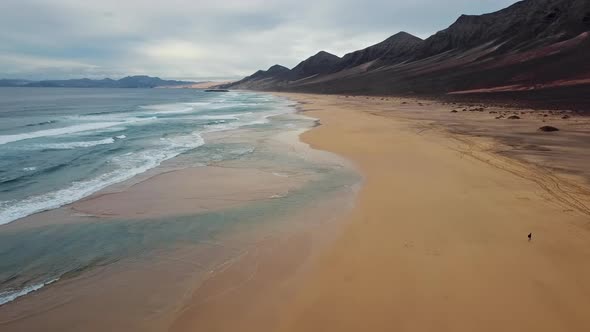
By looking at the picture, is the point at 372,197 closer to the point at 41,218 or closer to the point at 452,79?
the point at 41,218

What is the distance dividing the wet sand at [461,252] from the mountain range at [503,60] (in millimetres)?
28003

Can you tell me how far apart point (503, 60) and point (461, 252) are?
247ft

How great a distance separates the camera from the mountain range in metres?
45.8

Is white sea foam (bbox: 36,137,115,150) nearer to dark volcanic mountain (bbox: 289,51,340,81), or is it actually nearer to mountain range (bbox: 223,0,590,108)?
mountain range (bbox: 223,0,590,108)

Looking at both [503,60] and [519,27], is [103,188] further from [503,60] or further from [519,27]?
[519,27]

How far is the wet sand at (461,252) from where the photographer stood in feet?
15.8

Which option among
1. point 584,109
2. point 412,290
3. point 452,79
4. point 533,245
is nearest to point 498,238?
point 533,245

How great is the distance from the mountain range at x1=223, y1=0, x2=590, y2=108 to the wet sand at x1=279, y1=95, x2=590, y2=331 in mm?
28003

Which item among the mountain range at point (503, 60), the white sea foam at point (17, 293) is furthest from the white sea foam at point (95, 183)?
the mountain range at point (503, 60)

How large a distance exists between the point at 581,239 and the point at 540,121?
19272mm

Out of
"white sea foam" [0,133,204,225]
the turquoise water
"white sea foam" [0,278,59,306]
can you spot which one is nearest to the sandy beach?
"white sea foam" [0,278,59,306]

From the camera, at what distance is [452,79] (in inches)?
2621

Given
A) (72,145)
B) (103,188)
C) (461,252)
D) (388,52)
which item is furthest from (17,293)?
(388,52)

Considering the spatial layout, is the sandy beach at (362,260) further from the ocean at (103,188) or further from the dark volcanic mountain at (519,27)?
the dark volcanic mountain at (519,27)
